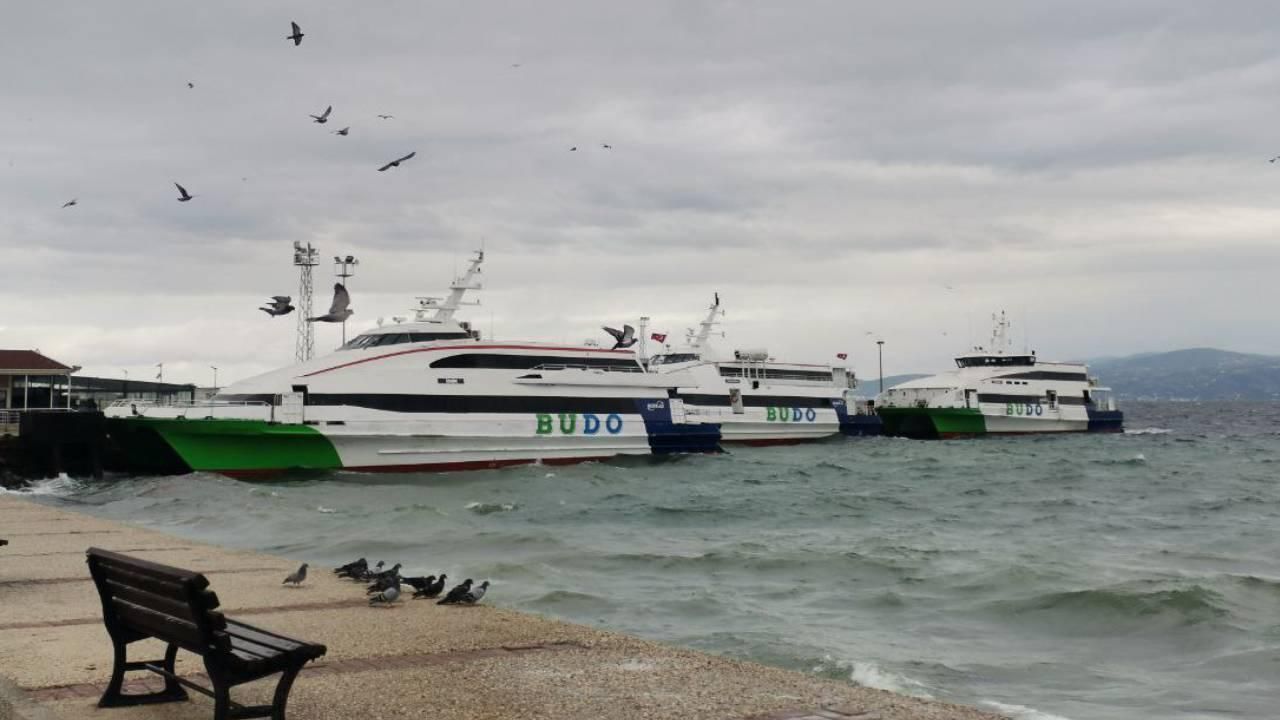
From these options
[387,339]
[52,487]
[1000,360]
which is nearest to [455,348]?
[387,339]

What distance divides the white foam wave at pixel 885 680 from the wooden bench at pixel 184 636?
4589 mm

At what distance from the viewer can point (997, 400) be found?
57812 mm

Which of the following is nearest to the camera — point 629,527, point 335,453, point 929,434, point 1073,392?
point 629,527

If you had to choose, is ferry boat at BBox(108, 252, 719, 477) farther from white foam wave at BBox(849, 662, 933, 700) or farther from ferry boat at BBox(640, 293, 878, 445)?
white foam wave at BBox(849, 662, 933, 700)

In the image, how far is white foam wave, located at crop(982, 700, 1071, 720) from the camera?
7840 millimetres

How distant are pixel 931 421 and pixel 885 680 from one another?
4815cm

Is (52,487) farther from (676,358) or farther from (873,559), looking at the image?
(676,358)

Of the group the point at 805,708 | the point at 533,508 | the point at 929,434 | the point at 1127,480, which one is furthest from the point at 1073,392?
the point at 805,708

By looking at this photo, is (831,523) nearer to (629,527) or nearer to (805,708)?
(629,527)

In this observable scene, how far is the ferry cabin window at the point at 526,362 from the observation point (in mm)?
33000

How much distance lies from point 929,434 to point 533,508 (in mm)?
36322

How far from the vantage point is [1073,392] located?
6144 cm

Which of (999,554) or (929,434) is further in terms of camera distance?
(929,434)

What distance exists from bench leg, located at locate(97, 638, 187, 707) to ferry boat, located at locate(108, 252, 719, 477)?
24.3 meters
